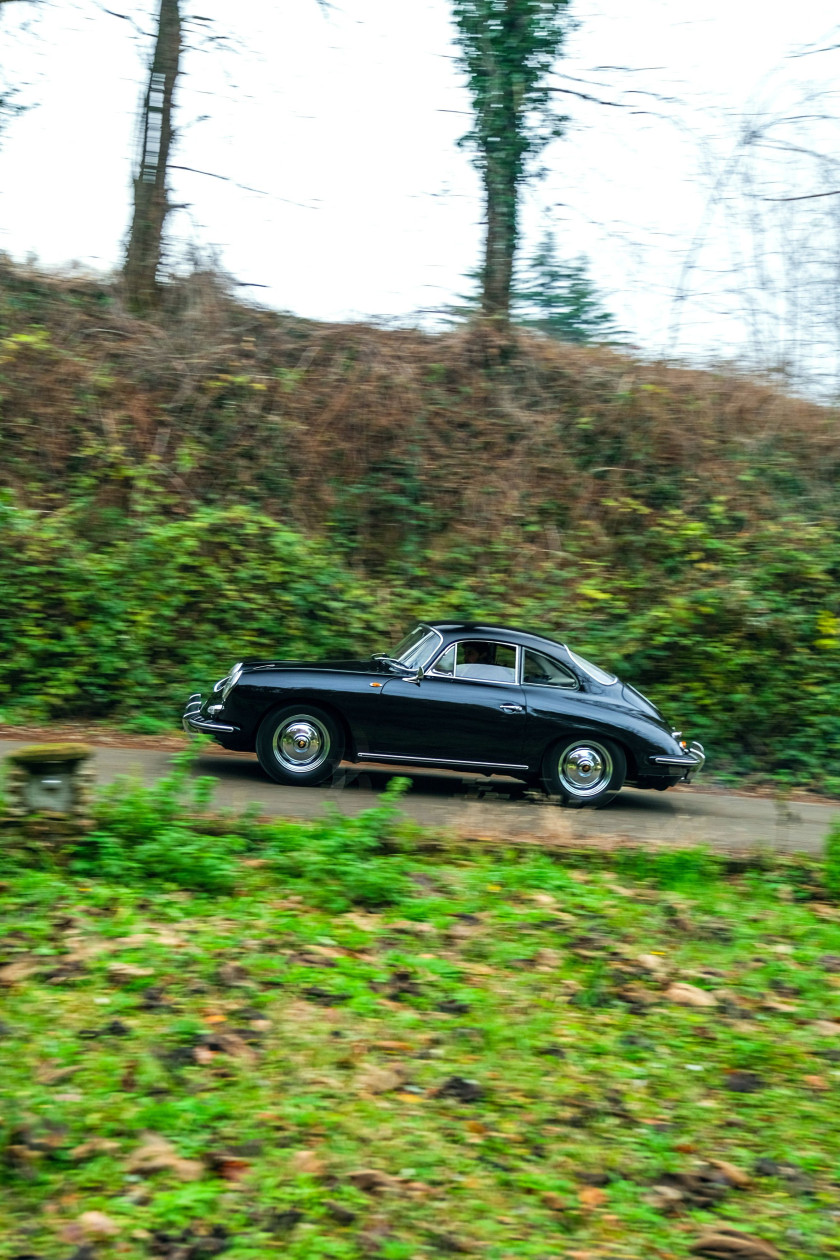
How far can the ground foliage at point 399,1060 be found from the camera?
10.6 ft

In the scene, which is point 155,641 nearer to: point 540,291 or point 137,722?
point 137,722

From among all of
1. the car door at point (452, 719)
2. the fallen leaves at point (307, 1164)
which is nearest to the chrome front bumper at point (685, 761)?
the car door at point (452, 719)

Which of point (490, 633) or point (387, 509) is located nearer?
point (490, 633)

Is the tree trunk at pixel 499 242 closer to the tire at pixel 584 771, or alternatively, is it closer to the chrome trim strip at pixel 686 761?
the chrome trim strip at pixel 686 761

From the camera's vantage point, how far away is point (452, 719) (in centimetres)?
892

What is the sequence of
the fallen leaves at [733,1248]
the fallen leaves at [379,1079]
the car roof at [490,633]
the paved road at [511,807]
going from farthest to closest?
the car roof at [490,633], the paved road at [511,807], the fallen leaves at [379,1079], the fallen leaves at [733,1248]

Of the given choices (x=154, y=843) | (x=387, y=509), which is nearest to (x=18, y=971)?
(x=154, y=843)

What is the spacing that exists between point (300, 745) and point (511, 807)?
1.81 metres

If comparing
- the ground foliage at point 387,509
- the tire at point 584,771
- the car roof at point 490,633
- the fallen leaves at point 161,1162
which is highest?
the ground foliage at point 387,509

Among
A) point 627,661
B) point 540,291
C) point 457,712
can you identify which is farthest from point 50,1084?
point 540,291

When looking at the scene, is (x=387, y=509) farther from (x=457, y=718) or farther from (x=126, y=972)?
(x=126, y=972)

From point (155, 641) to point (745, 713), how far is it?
679 centimetres

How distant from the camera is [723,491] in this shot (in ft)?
50.5

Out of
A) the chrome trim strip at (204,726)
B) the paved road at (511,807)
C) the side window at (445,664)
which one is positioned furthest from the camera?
the side window at (445,664)
